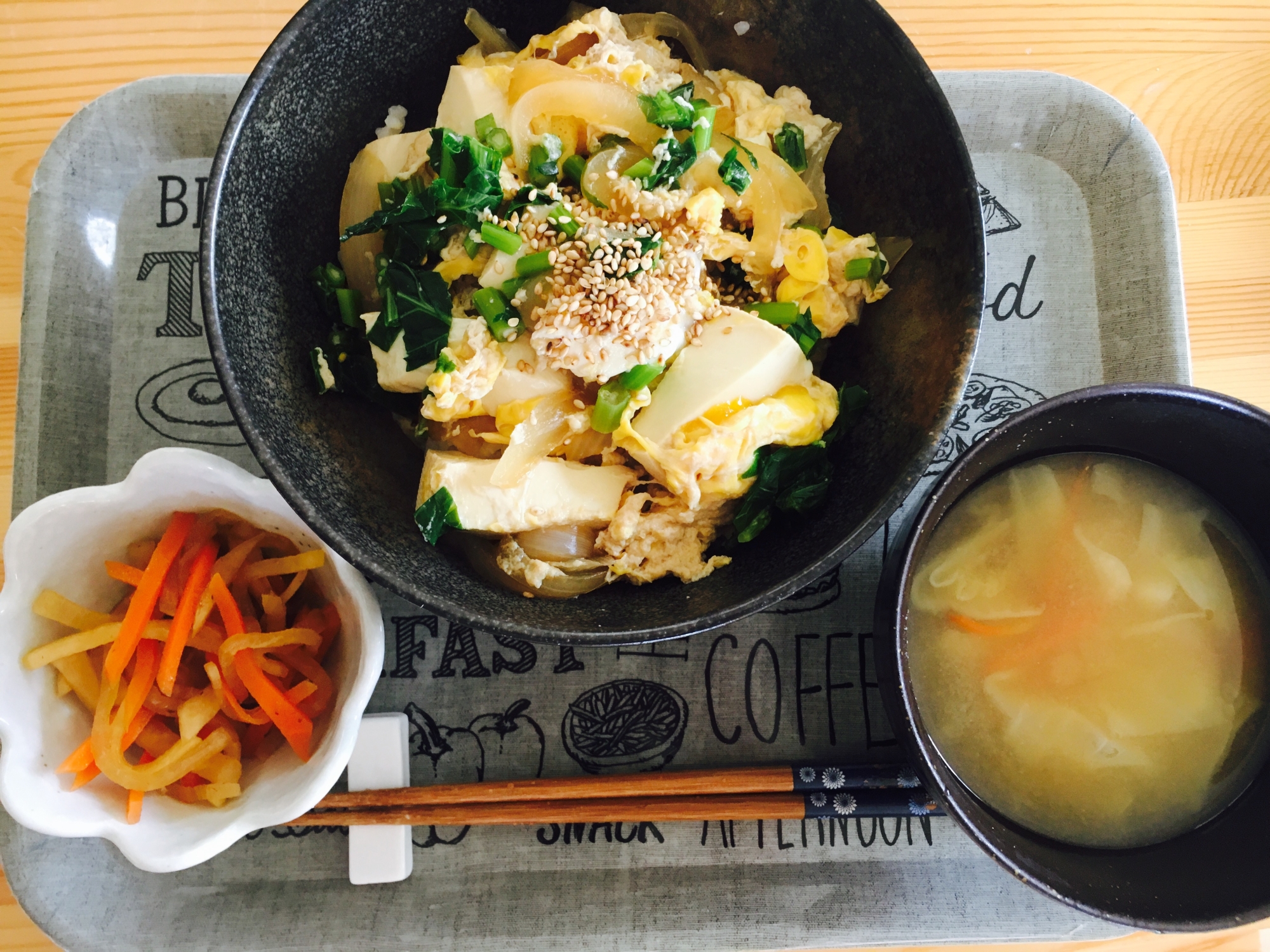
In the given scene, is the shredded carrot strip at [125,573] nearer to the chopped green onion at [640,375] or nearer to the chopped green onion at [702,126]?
the chopped green onion at [640,375]

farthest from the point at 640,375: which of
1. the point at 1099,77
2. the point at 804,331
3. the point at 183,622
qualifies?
the point at 1099,77

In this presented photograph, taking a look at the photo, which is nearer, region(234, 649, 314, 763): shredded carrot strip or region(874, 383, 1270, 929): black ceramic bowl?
region(874, 383, 1270, 929): black ceramic bowl

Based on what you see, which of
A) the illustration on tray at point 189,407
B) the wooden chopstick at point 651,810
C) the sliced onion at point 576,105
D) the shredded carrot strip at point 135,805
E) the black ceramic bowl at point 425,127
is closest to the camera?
the black ceramic bowl at point 425,127

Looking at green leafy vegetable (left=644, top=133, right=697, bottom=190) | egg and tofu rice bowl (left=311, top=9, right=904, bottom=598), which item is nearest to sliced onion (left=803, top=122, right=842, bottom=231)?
egg and tofu rice bowl (left=311, top=9, right=904, bottom=598)

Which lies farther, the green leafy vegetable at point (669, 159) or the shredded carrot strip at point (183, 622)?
the shredded carrot strip at point (183, 622)

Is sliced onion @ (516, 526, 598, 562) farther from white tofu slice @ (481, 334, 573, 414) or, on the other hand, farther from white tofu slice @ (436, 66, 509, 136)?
white tofu slice @ (436, 66, 509, 136)

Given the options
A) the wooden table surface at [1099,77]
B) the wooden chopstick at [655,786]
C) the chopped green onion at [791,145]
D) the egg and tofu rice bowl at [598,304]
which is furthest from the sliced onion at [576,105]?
the wooden chopstick at [655,786]
